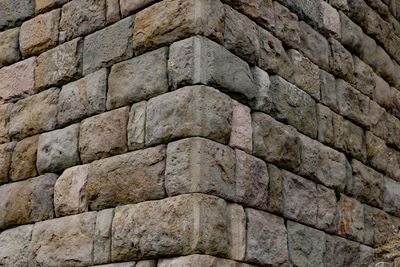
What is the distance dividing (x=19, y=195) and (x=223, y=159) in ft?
6.13

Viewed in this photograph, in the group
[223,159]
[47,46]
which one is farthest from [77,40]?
[223,159]

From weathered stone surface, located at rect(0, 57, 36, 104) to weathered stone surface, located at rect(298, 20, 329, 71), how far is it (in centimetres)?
235

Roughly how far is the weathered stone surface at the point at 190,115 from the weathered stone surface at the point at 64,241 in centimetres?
79

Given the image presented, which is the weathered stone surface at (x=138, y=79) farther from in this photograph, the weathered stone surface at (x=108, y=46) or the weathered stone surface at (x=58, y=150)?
the weathered stone surface at (x=58, y=150)

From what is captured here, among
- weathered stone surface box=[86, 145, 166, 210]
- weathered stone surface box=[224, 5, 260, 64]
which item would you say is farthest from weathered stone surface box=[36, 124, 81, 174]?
weathered stone surface box=[224, 5, 260, 64]

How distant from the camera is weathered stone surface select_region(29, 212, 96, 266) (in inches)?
168

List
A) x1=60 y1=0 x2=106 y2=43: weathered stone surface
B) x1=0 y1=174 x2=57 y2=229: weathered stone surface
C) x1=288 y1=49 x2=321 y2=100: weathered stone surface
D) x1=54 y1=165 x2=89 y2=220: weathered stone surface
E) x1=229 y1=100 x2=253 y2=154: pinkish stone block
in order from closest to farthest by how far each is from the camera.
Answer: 1. x1=229 y1=100 x2=253 y2=154: pinkish stone block
2. x1=54 y1=165 x2=89 y2=220: weathered stone surface
3. x1=0 y1=174 x2=57 y2=229: weathered stone surface
4. x1=60 y1=0 x2=106 y2=43: weathered stone surface
5. x1=288 y1=49 x2=321 y2=100: weathered stone surface

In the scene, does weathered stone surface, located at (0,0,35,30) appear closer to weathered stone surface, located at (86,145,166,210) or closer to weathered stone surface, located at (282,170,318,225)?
weathered stone surface, located at (86,145,166,210)

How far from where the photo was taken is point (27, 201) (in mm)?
4789

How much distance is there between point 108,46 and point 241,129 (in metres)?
1.26

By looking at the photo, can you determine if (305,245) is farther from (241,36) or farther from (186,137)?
(241,36)

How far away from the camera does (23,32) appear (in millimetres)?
5418

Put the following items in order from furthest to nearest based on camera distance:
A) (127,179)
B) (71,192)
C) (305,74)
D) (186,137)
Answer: (305,74)
(71,192)
(127,179)
(186,137)

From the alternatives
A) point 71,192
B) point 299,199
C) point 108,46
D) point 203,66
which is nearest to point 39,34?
point 108,46
